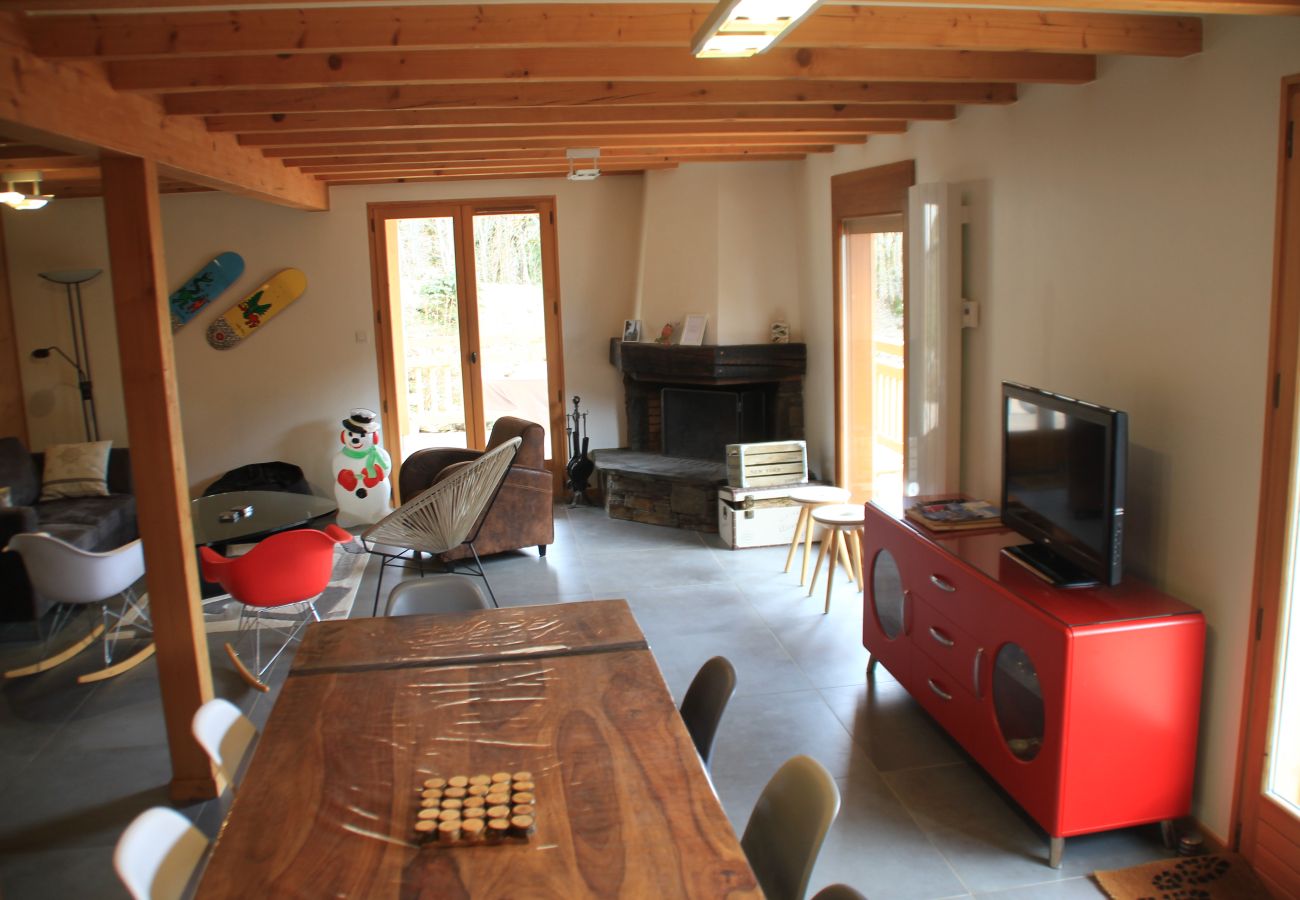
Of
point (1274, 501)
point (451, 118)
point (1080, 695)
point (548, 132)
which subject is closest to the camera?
point (1274, 501)

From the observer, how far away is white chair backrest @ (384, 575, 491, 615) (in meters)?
3.67

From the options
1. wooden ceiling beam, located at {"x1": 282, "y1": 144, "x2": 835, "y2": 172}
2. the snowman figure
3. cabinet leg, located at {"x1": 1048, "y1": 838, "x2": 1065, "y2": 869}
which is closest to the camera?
cabinet leg, located at {"x1": 1048, "y1": 838, "x2": 1065, "y2": 869}

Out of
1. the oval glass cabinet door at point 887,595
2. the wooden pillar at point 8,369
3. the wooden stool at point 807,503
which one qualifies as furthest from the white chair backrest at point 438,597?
the wooden pillar at point 8,369

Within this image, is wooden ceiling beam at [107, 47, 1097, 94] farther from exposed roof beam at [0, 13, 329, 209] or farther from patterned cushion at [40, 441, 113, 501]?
patterned cushion at [40, 441, 113, 501]

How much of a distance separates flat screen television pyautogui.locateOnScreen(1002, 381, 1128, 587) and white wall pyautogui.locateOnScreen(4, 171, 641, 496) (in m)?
4.62

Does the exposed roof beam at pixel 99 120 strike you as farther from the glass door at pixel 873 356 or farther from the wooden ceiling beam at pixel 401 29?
the glass door at pixel 873 356

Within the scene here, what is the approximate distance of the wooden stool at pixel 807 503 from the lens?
229 inches

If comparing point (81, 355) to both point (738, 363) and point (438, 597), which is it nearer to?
point (738, 363)

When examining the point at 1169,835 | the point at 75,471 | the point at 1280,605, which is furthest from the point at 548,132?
the point at 75,471

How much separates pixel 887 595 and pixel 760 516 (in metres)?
2.19

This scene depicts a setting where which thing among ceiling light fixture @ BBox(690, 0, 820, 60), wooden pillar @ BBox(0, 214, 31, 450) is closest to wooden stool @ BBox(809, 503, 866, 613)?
ceiling light fixture @ BBox(690, 0, 820, 60)

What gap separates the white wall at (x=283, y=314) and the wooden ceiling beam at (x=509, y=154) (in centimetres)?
149

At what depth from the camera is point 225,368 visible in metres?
7.88

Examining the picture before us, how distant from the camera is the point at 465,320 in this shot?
25.8 ft
